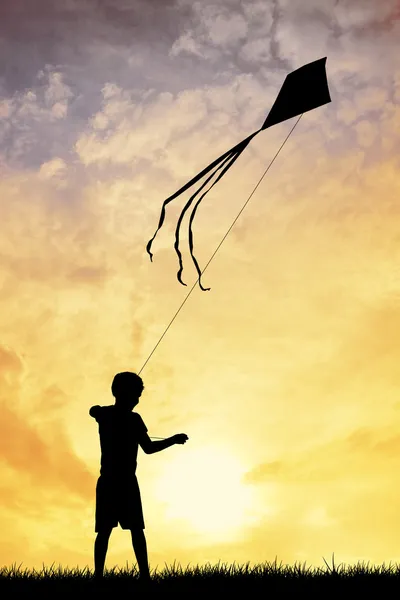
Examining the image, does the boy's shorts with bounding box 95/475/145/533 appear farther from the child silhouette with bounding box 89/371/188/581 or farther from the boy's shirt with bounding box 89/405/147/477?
the boy's shirt with bounding box 89/405/147/477

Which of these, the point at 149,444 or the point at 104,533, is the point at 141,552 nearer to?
the point at 104,533

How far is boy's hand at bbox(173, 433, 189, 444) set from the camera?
6720mm

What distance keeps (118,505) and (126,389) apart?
1095mm

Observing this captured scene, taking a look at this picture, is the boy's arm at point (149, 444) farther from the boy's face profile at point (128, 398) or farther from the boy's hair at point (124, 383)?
the boy's hair at point (124, 383)

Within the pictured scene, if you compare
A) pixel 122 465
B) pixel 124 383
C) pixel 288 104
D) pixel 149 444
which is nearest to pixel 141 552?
pixel 122 465

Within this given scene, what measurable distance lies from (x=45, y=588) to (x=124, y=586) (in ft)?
2.55

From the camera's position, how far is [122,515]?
22.4ft

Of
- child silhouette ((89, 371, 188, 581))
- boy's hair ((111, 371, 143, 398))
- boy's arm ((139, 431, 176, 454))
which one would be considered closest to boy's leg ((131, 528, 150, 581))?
child silhouette ((89, 371, 188, 581))

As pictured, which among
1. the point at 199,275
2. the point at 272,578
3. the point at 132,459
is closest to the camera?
the point at 199,275

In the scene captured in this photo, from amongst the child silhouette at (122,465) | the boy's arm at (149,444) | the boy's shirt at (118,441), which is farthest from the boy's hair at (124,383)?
the boy's arm at (149,444)

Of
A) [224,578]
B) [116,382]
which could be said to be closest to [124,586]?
[224,578]

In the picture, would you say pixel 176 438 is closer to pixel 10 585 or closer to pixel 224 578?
pixel 224 578

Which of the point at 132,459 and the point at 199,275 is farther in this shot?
the point at 132,459

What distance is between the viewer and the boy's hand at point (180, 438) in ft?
22.0
